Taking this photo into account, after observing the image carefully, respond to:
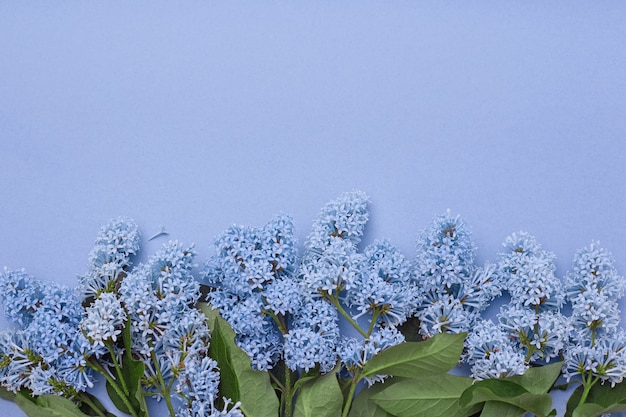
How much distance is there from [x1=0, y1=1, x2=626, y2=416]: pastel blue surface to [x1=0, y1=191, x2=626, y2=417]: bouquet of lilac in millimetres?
78

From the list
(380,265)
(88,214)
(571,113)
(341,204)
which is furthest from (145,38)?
(571,113)

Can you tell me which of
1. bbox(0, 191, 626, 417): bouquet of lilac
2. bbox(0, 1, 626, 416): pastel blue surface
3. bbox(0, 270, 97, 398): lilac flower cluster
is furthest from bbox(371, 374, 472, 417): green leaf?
bbox(0, 270, 97, 398): lilac flower cluster

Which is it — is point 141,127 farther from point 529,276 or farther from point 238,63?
point 529,276

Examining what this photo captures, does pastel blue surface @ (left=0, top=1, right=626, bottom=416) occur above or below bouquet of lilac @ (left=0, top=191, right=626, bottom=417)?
above

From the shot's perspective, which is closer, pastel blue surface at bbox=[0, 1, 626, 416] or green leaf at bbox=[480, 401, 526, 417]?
green leaf at bbox=[480, 401, 526, 417]

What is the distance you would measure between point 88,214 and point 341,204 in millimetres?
436

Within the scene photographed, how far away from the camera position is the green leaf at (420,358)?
126 cm

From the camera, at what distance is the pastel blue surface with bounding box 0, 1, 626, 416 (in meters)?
1.42

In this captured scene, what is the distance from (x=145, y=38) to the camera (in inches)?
59.1

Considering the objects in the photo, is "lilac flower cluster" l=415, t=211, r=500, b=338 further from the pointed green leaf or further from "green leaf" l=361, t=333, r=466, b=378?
the pointed green leaf

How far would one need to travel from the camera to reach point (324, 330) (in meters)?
1.32

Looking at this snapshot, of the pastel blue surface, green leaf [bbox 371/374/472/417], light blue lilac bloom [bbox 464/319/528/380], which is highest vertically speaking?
the pastel blue surface

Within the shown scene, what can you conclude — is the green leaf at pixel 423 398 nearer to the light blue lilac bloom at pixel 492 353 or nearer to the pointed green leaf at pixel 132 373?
the light blue lilac bloom at pixel 492 353

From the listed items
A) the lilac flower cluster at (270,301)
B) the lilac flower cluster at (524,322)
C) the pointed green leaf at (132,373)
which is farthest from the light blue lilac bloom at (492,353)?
the pointed green leaf at (132,373)
